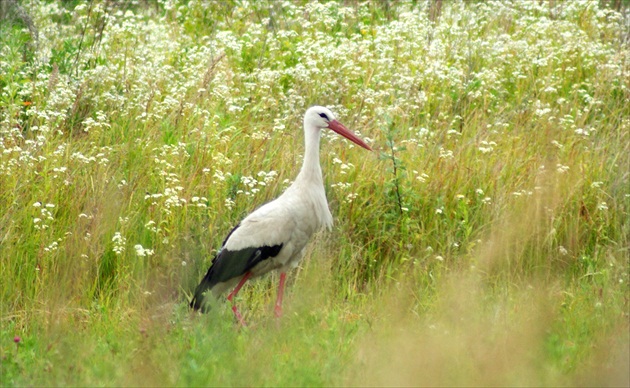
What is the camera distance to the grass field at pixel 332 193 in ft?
13.6

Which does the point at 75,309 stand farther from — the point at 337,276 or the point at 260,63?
the point at 260,63

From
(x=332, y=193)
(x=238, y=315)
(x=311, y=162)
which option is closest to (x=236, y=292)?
(x=238, y=315)

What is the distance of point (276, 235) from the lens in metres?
5.43

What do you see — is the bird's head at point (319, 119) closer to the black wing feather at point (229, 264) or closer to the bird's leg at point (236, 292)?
the black wing feather at point (229, 264)

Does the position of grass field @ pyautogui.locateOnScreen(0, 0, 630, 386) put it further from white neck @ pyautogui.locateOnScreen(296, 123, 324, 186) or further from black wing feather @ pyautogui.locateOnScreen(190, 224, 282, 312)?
white neck @ pyautogui.locateOnScreen(296, 123, 324, 186)

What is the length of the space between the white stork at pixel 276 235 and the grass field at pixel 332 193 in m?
0.18

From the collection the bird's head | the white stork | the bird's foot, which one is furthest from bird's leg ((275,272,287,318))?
the bird's head

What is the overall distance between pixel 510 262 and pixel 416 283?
0.54 meters

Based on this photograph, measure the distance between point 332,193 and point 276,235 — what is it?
2.67 ft

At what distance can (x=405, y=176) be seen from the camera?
6.02 m

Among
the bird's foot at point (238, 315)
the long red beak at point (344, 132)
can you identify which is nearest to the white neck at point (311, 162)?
the long red beak at point (344, 132)

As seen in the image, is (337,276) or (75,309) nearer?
(75,309)

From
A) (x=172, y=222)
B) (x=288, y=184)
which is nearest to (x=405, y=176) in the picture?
(x=288, y=184)

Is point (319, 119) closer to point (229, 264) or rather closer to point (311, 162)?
point (311, 162)
